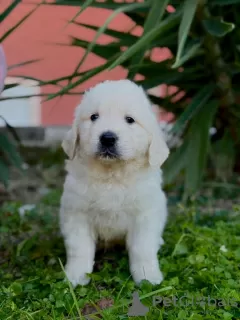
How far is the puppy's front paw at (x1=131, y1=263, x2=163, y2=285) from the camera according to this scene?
6.88ft

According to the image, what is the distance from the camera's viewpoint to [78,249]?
84.4 inches

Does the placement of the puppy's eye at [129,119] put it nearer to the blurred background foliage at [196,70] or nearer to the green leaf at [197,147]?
the blurred background foliage at [196,70]

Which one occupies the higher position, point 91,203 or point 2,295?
point 91,203

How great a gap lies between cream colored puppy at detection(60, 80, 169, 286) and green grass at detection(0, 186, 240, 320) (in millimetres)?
80

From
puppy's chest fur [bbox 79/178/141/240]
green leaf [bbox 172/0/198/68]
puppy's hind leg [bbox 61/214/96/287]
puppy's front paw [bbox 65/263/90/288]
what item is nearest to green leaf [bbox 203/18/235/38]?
green leaf [bbox 172/0/198/68]

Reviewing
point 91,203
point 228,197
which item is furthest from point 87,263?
point 228,197

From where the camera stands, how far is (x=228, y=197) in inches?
146

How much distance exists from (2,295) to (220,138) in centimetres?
219

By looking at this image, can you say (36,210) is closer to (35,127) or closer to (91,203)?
(91,203)

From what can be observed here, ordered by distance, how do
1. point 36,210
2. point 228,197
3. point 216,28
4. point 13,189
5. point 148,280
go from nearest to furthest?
point 148,280 → point 216,28 → point 36,210 → point 228,197 → point 13,189

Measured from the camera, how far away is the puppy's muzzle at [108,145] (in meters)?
1.96

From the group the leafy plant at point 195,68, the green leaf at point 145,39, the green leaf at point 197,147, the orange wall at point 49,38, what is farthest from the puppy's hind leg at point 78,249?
the orange wall at point 49,38
